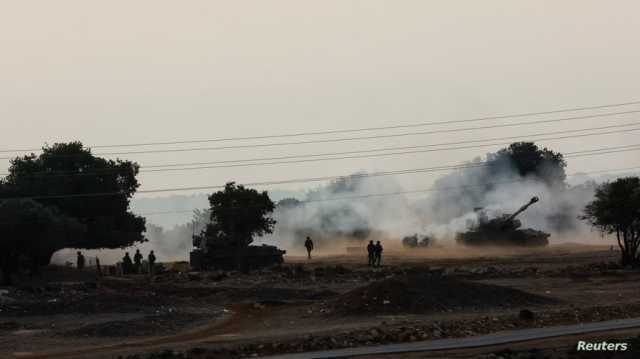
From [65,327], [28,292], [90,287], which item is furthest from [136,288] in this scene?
[65,327]

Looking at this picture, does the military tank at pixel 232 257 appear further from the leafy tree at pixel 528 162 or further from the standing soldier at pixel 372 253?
the leafy tree at pixel 528 162

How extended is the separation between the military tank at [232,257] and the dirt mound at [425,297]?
3396cm

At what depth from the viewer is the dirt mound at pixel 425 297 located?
31.8 meters

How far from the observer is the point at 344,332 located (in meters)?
24.9

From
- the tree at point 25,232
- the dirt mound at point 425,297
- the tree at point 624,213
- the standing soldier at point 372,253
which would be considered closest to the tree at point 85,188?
the tree at point 25,232

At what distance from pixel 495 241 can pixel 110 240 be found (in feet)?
102

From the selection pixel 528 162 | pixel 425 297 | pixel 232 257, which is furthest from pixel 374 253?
pixel 528 162

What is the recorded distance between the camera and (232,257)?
222ft

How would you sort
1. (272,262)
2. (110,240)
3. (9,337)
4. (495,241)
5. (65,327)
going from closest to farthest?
(9,337) < (65,327) < (272,262) < (110,240) < (495,241)

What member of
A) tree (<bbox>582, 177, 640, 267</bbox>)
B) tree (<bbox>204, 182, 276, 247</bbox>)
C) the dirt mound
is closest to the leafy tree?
tree (<bbox>204, 182, 276, 247</bbox>)

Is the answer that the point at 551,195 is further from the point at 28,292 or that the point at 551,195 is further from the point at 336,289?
the point at 28,292

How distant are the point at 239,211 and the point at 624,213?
35089mm

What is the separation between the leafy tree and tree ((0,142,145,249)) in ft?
161

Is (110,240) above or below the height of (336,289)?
above
